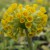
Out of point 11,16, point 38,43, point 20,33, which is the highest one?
point 11,16

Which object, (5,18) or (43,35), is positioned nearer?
(5,18)

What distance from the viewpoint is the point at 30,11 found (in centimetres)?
110

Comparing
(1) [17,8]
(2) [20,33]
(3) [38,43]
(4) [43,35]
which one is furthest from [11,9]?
(4) [43,35]

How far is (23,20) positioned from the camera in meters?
1.07

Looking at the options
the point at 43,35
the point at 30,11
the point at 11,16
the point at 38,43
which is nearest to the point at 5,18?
the point at 11,16

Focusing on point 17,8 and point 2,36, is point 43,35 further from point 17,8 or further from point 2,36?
point 17,8

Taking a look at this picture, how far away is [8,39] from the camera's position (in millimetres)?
1585

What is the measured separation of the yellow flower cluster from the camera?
107cm

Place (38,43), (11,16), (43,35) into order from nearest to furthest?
(11,16) < (38,43) < (43,35)

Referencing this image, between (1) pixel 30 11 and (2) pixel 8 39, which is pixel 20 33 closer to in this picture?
(1) pixel 30 11

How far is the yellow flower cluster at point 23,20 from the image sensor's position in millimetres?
1069

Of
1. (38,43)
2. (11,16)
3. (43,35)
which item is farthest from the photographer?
(43,35)

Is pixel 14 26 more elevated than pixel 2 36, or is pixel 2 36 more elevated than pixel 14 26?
pixel 14 26

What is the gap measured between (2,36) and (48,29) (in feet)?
1.18
